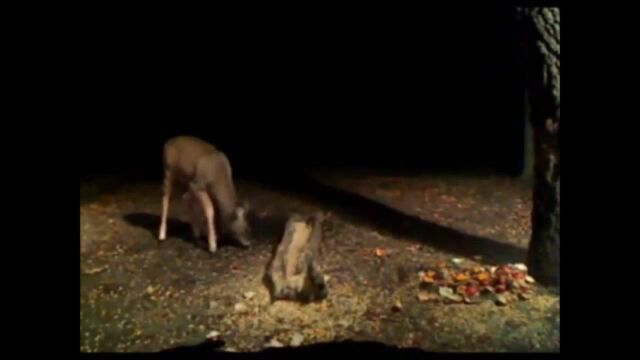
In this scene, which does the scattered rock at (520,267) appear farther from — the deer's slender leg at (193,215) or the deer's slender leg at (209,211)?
the deer's slender leg at (193,215)

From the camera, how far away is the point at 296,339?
4633 mm

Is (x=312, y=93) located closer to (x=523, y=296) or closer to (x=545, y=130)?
(x=545, y=130)

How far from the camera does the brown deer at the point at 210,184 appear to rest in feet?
20.3

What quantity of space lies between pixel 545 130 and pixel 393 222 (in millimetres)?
2429

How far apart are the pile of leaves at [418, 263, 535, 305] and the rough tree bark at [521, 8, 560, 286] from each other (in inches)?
6.5

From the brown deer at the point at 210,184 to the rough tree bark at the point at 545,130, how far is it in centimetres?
251

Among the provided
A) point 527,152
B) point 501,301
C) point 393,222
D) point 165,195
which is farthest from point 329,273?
point 527,152

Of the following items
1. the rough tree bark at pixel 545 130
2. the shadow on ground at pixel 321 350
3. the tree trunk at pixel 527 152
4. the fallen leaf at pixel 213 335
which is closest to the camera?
the shadow on ground at pixel 321 350

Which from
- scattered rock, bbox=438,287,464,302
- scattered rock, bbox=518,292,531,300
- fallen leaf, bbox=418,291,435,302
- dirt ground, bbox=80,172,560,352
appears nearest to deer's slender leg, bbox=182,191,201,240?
dirt ground, bbox=80,172,560,352


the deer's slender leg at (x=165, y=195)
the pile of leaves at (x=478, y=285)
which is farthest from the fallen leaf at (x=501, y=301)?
the deer's slender leg at (x=165, y=195)

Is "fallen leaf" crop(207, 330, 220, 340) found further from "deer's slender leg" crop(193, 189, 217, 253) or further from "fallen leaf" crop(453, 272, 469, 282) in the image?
"fallen leaf" crop(453, 272, 469, 282)

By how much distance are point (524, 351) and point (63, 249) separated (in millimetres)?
2910

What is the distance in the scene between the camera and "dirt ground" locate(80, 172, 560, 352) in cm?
473

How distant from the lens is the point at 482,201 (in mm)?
7930
